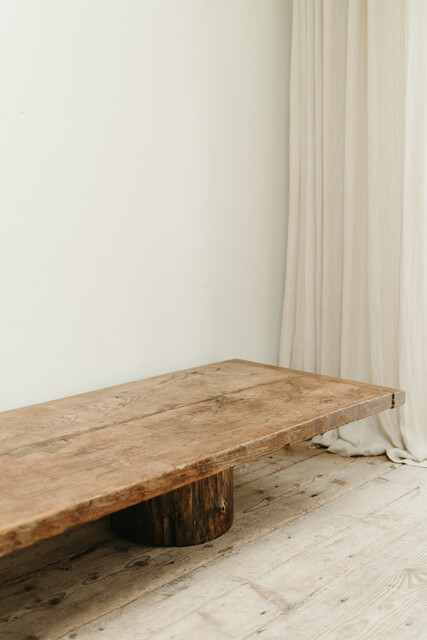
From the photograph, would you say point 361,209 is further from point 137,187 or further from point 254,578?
point 254,578

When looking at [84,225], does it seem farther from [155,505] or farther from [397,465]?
[397,465]

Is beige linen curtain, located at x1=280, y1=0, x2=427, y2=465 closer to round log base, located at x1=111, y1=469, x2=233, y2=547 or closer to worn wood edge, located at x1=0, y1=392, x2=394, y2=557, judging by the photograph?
worn wood edge, located at x1=0, y1=392, x2=394, y2=557

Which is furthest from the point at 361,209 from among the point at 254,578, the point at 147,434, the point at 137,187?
the point at 254,578

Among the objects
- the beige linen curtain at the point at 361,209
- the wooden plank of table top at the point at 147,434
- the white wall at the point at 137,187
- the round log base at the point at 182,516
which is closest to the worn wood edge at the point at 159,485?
the wooden plank of table top at the point at 147,434

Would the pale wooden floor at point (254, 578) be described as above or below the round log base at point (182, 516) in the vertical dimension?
below

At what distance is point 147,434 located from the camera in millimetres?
1609

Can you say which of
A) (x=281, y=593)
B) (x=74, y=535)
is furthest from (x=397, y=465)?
(x=74, y=535)

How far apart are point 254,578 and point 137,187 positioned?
135cm

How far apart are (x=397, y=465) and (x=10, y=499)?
163 cm

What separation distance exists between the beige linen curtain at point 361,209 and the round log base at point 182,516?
88 cm

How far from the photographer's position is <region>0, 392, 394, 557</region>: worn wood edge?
1125 mm

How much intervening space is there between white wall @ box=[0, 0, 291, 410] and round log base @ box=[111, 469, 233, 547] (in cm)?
53

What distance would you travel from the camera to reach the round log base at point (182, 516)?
1.78 m

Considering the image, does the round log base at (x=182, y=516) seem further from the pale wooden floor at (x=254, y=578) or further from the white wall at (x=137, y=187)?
the white wall at (x=137, y=187)
